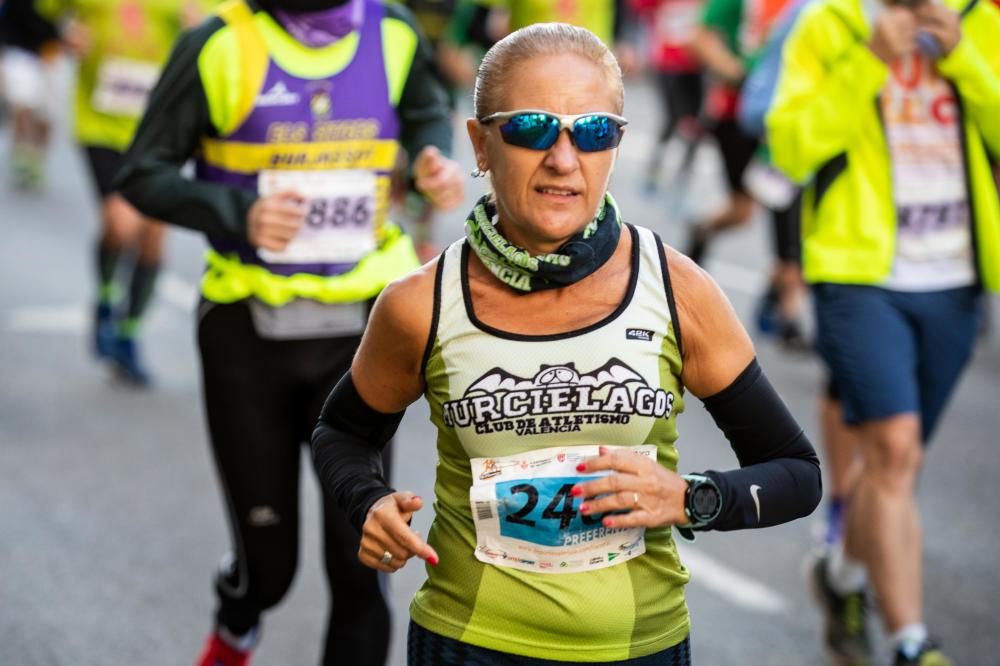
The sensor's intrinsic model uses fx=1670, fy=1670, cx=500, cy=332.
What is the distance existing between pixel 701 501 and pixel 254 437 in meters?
1.62

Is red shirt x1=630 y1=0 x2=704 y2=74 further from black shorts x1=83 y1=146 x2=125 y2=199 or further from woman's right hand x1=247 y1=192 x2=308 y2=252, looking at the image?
woman's right hand x1=247 y1=192 x2=308 y2=252

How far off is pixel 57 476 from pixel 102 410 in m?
0.96

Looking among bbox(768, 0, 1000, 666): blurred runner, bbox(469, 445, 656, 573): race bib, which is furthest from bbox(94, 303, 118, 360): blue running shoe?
bbox(469, 445, 656, 573): race bib

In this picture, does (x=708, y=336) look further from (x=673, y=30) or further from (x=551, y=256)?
(x=673, y=30)

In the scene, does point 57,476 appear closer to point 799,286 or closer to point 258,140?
point 258,140

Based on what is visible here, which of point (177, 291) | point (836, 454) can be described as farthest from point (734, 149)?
point (836, 454)

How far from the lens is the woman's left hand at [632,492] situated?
101 inches

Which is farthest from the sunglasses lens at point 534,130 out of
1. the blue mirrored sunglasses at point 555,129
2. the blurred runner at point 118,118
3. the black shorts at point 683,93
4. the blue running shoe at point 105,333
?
the black shorts at point 683,93

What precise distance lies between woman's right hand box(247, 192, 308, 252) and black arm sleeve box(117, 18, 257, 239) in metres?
0.03

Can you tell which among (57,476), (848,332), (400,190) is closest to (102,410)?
(57,476)

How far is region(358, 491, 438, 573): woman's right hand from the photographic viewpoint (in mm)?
2643

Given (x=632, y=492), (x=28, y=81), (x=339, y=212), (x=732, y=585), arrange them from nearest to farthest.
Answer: (x=632, y=492)
(x=339, y=212)
(x=732, y=585)
(x=28, y=81)

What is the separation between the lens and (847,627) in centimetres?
484

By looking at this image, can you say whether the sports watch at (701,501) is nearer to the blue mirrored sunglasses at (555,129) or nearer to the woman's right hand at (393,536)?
the woman's right hand at (393,536)
